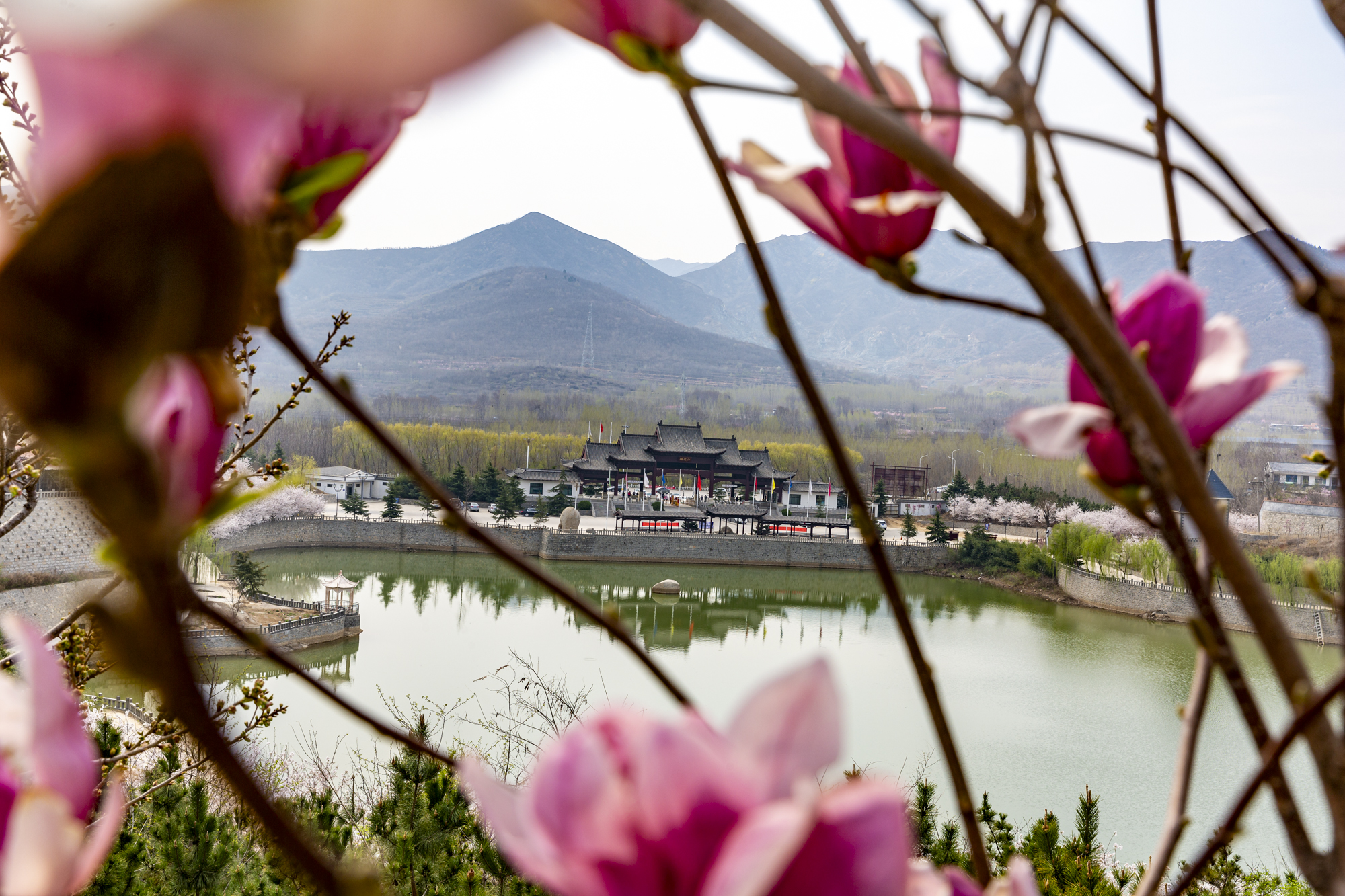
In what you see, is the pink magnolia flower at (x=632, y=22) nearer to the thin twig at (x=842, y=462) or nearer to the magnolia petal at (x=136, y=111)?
the thin twig at (x=842, y=462)

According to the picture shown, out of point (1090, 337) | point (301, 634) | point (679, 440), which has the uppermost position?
point (679, 440)

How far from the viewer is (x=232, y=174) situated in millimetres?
77

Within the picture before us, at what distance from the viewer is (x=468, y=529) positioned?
0.22 m

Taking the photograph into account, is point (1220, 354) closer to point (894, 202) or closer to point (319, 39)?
point (894, 202)

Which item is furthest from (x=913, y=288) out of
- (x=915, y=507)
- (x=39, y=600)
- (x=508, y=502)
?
(x=915, y=507)

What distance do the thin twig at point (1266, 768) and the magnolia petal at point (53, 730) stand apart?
0.70 ft

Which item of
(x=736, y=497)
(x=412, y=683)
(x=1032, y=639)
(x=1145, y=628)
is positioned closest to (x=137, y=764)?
(x=412, y=683)

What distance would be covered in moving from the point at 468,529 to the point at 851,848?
133 mm

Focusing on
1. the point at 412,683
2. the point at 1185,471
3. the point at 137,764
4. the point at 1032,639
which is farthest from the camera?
the point at 1032,639

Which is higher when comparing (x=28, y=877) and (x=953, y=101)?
(x=953, y=101)

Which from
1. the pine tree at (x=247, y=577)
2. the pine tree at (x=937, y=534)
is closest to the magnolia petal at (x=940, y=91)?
the pine tree at (x=247, y=577)

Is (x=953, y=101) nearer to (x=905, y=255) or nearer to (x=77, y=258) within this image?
(x=905, y=255)

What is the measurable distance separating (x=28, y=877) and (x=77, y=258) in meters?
0.08

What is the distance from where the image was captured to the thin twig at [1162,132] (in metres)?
0.28
